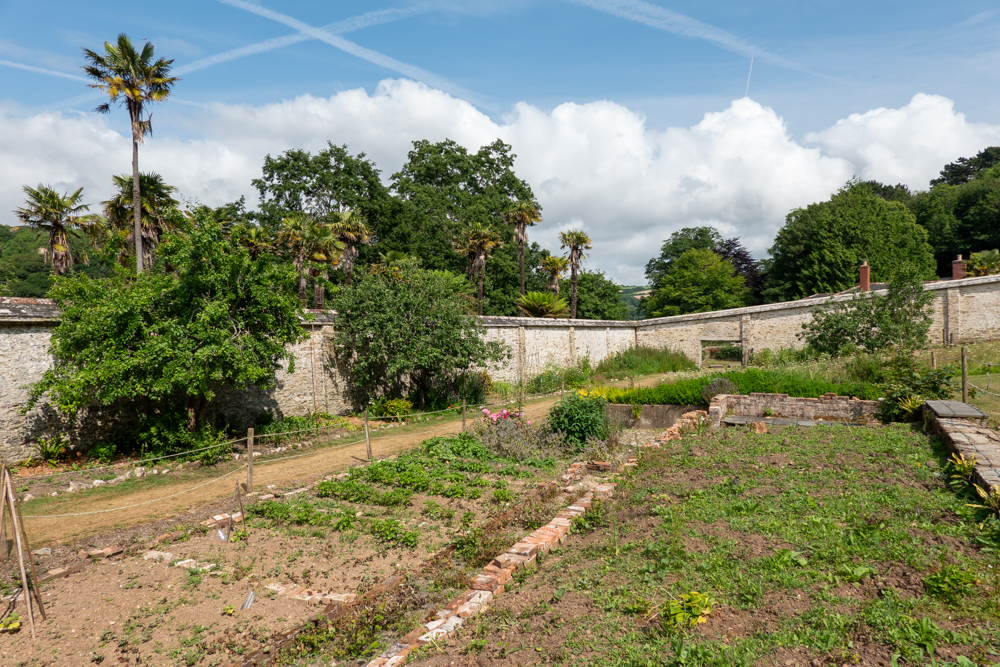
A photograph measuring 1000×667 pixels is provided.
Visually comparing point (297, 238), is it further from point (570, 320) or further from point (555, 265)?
point (555, 265)

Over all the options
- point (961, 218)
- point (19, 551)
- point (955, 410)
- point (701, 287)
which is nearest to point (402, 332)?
point (19, 551)

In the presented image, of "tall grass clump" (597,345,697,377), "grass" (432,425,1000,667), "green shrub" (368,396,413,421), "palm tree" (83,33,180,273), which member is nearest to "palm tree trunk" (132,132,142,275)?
"palm tree" (83,33,180,273)

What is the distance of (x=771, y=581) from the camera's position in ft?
13.3

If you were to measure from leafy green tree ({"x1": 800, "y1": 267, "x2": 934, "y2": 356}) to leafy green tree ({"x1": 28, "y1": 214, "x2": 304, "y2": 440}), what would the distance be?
54.7 ft

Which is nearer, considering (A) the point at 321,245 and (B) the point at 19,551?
(B) the point at 19,551

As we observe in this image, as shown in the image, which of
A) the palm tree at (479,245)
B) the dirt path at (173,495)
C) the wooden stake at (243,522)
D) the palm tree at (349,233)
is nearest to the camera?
the wooden stake at (243,522)

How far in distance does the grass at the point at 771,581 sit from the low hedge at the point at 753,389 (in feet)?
19.5

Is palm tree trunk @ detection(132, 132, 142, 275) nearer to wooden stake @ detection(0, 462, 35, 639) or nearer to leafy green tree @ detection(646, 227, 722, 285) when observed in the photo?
wooden stake @ detection(0, 462, 35, 639)

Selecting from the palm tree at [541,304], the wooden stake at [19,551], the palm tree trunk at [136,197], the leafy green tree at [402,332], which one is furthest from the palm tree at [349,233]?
the wooden stake at [19,551]

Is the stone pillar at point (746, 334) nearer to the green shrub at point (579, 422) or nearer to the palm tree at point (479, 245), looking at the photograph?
the palm tree at point (479, 245)

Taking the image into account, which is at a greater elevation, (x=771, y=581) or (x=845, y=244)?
(x=845, y=244)

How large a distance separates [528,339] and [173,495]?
14833 millimetres

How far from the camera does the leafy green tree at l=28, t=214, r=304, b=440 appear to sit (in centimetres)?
966

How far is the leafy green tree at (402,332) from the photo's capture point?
15.1 m
